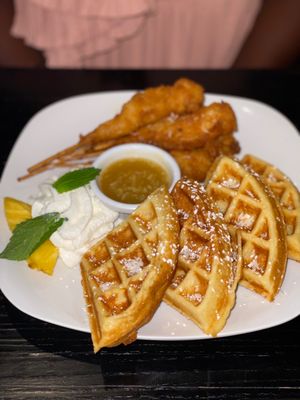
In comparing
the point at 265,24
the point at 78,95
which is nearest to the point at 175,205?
the point at 78,95

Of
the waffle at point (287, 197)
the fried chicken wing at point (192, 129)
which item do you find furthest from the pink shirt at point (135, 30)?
the waffle at point (287, 197)

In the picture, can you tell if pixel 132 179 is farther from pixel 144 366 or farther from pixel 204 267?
pixel 144 366

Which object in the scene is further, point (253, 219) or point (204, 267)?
point (253, 219)

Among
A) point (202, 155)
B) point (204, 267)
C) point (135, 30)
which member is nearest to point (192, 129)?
point (202, 155)

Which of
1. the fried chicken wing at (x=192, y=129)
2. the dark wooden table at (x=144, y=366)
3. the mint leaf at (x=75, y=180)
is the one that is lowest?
the dark wooden table at (x=144, y=366)

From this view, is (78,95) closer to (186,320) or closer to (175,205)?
(175,205)

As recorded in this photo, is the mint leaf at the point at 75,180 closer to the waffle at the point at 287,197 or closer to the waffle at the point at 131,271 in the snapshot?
the waffle at the point at 131,271
